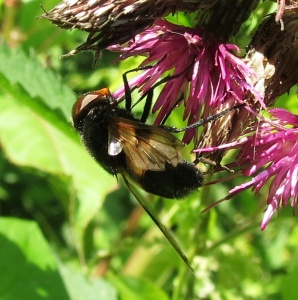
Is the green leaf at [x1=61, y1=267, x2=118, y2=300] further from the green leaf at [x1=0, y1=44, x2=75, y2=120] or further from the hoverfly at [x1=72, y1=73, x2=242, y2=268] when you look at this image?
the hoverfly at [x1=72, y1=73, x2=242, y2=268]

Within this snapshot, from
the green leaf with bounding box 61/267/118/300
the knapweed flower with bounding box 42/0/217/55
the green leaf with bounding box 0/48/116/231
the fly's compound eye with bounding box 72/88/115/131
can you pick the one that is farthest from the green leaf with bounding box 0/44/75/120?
the knapweed flower with bounding box 42/0/217/55

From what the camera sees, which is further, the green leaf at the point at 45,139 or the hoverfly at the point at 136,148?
the green leaf at the point at 45,139

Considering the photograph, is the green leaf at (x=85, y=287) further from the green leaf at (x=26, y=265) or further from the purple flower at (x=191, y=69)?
the purple flower at (x=191, y=69)

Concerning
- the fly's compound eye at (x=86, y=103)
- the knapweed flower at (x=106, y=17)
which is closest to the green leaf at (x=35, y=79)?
the fly's compound eye at (x=86, y=103)

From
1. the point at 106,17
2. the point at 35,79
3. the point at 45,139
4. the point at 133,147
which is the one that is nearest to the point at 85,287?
the point at 45,139

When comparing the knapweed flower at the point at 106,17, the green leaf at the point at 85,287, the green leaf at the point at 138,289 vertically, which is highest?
the knapweed flower at the point at 106,17

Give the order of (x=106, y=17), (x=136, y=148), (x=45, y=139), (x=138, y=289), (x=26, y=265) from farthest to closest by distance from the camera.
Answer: (x=45, y=139) → (x=138, y=289) → (x=26, y=265) → (x=136, y=148) → (x=106, y=17)

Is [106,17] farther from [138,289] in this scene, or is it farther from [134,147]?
[138,289]
